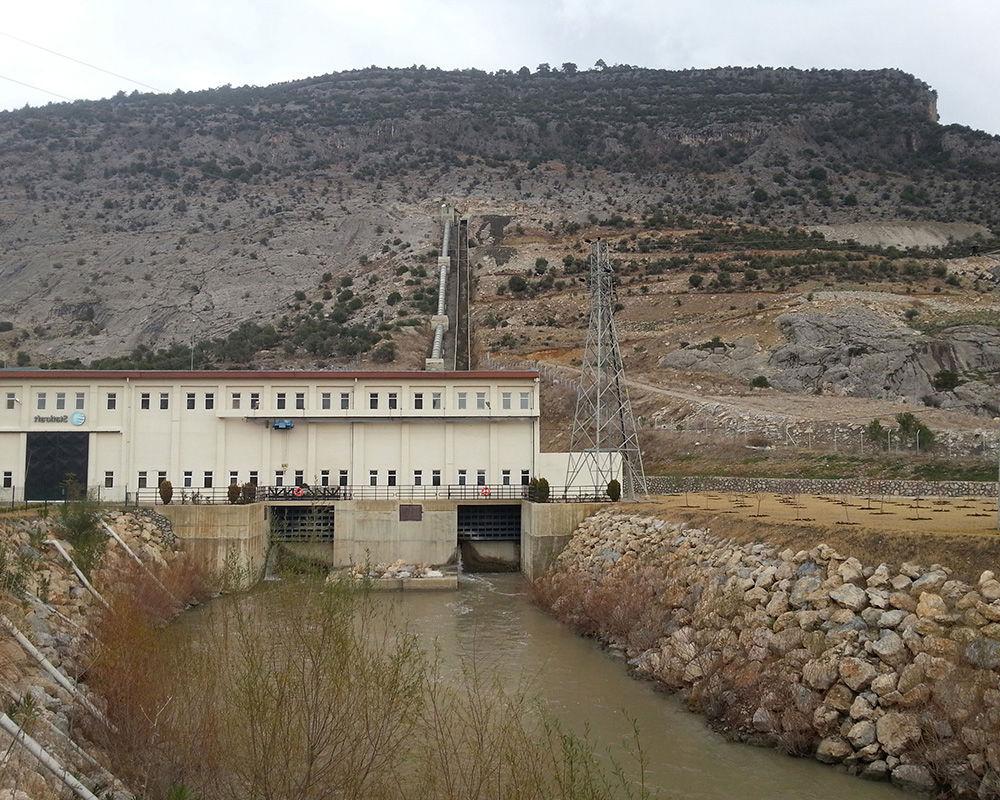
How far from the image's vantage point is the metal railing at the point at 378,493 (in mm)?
37484

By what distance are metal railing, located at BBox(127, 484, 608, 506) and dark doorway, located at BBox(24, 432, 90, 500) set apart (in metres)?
2.76

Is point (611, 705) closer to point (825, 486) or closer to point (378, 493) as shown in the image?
point (825, 486)

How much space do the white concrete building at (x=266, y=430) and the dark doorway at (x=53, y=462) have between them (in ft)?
0.15

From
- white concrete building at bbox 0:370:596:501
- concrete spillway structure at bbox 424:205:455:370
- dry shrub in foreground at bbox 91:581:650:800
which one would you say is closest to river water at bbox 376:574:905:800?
dry shrub in foreground at bbox 91:581:650:800

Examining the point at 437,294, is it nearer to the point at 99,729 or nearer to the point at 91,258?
the point at 91,258

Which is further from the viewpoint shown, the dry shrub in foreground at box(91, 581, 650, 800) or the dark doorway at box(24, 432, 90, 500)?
the dark doorway at box(24, 432, 90, 500)

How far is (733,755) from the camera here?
51.7 ft

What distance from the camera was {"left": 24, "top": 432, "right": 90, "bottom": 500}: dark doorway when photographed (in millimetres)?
37281

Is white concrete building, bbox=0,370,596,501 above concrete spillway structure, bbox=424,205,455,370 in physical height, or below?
below

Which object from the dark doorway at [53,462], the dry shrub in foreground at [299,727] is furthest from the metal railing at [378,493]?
the dry shrub in foreground at [299,727]

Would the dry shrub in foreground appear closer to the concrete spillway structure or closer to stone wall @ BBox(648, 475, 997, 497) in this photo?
stone wall @ BBox(648, 475, 997, 497)

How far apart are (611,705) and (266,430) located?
25.5 m

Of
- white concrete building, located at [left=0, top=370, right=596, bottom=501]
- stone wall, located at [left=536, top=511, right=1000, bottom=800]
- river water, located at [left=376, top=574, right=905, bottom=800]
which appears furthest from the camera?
white concrete building, located at [left=0, top=370, right=596, bottom=501]

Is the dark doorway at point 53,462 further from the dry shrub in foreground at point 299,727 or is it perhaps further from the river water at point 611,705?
the dry shrub in foreground at point 299,727
